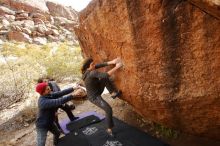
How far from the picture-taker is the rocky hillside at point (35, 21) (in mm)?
28498

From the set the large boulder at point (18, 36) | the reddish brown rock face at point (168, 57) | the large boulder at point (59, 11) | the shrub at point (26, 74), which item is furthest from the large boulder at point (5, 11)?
→ the reddish brown rock face at point (168, 57)

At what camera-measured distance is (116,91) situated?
229 inches

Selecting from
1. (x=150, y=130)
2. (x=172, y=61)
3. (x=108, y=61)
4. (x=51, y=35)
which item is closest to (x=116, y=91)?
(x=108, y=61)

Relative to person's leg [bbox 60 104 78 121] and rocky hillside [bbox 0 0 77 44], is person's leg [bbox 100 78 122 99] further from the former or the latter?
rocky hillside [bbox 0 0 77 44]

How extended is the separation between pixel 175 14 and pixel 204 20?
44 cm

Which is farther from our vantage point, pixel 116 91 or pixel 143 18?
pixel 116 91

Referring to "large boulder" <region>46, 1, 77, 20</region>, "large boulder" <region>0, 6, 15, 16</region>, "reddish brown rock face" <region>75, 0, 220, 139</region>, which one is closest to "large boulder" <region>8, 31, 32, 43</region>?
"large boulder" <region>0, 6, 15, 16</region>

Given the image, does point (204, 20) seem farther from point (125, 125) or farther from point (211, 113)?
point (125, 125)

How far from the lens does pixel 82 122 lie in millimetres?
7105

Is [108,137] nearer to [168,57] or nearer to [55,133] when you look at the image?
[55,133]

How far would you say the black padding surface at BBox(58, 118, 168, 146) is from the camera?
17.7 feet

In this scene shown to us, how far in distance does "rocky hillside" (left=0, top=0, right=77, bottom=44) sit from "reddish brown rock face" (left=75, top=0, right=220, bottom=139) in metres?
24.2

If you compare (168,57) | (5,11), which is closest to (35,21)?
(5,11)

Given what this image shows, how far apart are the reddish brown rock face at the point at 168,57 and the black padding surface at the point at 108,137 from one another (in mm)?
591
